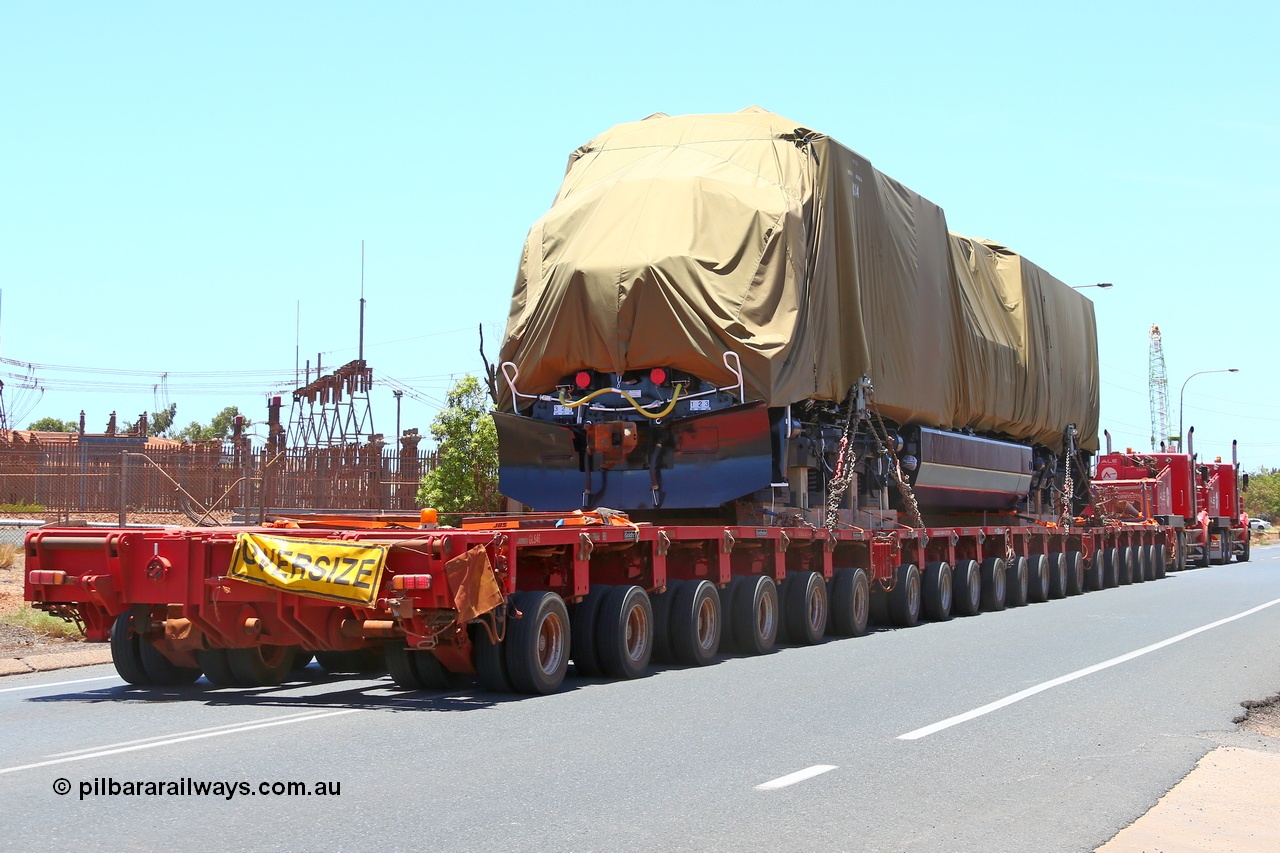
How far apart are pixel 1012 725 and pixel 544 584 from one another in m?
3.92

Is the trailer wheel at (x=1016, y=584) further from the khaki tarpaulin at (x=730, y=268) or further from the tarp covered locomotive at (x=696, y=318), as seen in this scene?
the tarp covered locomotive at (x=696, y=318)

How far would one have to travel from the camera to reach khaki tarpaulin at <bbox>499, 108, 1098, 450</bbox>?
15.4 m

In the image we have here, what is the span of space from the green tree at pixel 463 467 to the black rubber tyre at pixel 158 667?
1665cm

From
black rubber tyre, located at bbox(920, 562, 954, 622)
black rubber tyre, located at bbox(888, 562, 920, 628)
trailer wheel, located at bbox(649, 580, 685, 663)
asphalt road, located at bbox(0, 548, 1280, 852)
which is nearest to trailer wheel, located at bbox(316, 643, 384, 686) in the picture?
asphalt road, located at bbox(0, 548, 1280, 852)

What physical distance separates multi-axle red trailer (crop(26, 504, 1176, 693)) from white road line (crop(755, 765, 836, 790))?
2931 mm

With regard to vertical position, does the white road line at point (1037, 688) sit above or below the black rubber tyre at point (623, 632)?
below

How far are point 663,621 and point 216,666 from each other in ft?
13.2

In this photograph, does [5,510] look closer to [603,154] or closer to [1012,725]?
[603,154]

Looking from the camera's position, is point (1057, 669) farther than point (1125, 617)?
No

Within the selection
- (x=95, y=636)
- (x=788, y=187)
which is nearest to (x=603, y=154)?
(x=788, y=187)

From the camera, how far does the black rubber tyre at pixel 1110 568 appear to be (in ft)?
101

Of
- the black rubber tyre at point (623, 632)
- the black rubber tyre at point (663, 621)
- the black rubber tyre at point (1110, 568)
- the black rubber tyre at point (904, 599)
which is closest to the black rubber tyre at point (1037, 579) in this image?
the black rubber tyre at point (1110, 568)

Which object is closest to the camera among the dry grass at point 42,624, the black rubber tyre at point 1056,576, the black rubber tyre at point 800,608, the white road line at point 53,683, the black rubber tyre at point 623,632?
the white road line at point 53,683

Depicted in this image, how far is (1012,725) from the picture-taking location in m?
9.75
